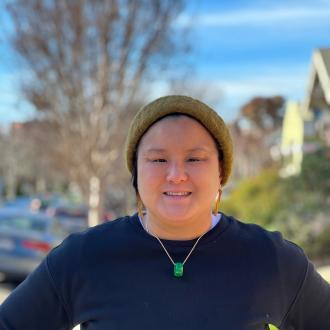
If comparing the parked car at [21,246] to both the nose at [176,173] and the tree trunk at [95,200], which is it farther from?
the nose at [176,173]

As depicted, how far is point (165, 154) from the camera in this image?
177 centimetres

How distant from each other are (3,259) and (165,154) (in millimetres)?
7718

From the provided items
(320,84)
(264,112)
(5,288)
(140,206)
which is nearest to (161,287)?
(140,206)

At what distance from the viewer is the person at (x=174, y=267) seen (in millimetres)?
1712

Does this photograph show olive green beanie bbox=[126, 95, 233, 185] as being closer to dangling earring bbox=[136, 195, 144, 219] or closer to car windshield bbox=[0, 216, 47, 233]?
dangling earring bbox=[136, 195, 144, 219]

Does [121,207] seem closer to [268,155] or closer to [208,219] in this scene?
[268,155]

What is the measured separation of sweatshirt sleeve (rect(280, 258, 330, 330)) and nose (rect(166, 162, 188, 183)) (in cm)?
50

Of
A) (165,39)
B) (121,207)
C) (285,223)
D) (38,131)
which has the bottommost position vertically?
(121,207)

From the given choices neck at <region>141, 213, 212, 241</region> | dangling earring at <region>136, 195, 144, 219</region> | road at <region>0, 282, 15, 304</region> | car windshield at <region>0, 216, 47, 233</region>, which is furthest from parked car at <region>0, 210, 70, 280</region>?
neck at <region>141, 213, 212, 241</region>

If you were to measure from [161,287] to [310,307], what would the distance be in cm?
48

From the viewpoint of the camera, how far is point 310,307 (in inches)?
72.1

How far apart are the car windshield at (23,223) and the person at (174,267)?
8.01 m

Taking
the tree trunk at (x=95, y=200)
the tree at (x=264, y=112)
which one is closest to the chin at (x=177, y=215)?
the tree trunk at (x=95, y=200)

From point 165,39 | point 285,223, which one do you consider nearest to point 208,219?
point 165,39
